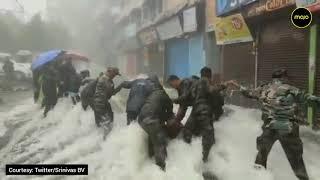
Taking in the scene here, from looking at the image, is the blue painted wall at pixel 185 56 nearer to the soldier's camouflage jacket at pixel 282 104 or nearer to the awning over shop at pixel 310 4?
the awning over shop at pixel 310 4

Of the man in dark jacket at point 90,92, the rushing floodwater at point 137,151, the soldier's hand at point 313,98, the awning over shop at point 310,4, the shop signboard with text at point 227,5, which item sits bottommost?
the rushing floodwater at point 137,151

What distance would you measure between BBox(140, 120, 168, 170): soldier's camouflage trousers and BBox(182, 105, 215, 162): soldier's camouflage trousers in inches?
24.9

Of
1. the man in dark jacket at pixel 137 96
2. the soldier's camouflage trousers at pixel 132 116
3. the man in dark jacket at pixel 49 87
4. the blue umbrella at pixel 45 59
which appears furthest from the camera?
the blue umbrella at pixel 45 59

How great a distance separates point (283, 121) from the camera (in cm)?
685

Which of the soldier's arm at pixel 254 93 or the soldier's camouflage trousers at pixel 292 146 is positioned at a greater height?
the soldier's arm at pixel 254 93

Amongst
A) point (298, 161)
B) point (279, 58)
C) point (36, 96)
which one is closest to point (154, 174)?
point (298, 161)

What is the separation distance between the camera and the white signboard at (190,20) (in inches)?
758

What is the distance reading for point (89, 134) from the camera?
37.5ft

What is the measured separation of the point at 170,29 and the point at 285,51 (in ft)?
37.6

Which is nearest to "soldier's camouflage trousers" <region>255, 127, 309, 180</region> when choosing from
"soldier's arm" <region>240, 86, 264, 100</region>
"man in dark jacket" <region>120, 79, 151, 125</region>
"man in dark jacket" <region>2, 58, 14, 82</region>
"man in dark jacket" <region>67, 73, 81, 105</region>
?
"soldier's arm" <region>240, 86, 264, 100</region>

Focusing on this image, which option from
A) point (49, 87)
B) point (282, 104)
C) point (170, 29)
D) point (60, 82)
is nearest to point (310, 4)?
point (282, 104)

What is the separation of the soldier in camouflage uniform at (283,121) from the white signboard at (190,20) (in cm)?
1234

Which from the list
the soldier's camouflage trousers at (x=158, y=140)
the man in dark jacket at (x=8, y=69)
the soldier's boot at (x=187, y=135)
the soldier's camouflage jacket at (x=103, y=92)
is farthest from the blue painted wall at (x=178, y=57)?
the soldier's camouflage trousers at (x=158, y=140)

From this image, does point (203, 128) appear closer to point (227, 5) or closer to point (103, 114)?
point (103, 114)
